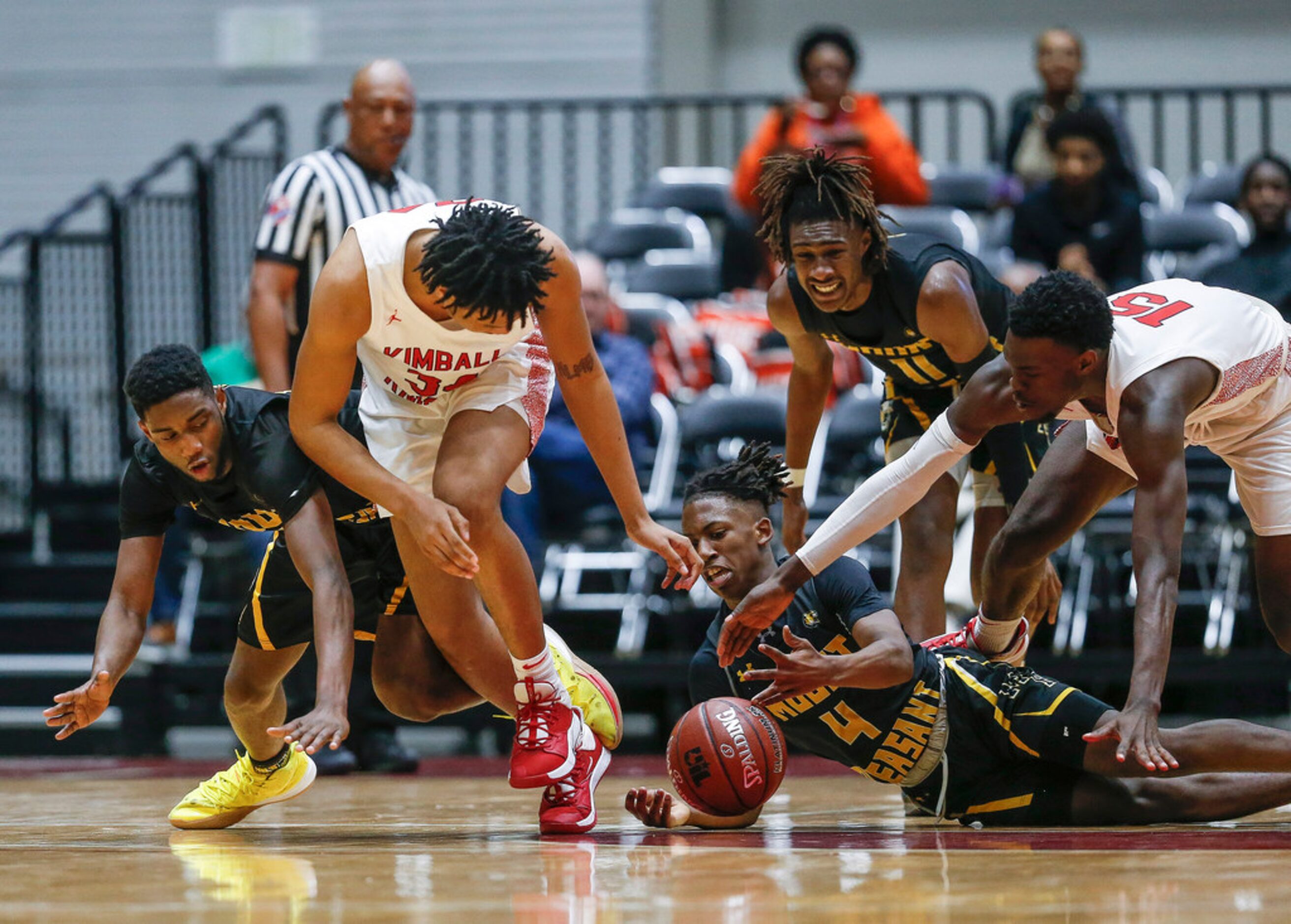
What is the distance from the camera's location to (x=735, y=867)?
2.95 m

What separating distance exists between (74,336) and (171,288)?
946 mm

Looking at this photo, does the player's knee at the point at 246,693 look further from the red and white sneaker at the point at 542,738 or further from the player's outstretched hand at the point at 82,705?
the red and white sneaker at the point at 542,738

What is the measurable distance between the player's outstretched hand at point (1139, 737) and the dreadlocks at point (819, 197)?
1.52m

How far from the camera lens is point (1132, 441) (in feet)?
11.4

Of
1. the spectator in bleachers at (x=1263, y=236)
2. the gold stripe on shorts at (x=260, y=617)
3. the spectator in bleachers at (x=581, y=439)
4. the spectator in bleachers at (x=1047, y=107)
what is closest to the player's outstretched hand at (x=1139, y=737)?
the gold stripe on shorts at (x=260, y=617)

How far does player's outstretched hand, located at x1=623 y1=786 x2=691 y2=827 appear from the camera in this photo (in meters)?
3.66

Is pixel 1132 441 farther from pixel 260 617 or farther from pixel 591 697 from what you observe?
pixel 260 617

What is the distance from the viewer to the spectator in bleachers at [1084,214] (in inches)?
297

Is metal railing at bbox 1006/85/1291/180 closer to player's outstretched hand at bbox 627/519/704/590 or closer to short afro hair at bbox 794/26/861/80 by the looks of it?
short afro hair at bbox 794/26/861/80

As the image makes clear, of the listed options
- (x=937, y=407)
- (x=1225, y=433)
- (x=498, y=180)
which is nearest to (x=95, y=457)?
(x=498, y=180)

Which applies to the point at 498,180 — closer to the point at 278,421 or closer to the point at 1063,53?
the point at 1063,53

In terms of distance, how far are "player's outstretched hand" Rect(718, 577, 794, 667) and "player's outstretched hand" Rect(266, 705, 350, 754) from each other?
0.88m

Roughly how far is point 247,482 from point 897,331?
5.67ft

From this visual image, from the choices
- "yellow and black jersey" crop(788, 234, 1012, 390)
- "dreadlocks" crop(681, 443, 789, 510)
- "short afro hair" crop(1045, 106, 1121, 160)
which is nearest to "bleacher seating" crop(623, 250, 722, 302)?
"short afro hair" crop(1045, 106, 1121, 160)
